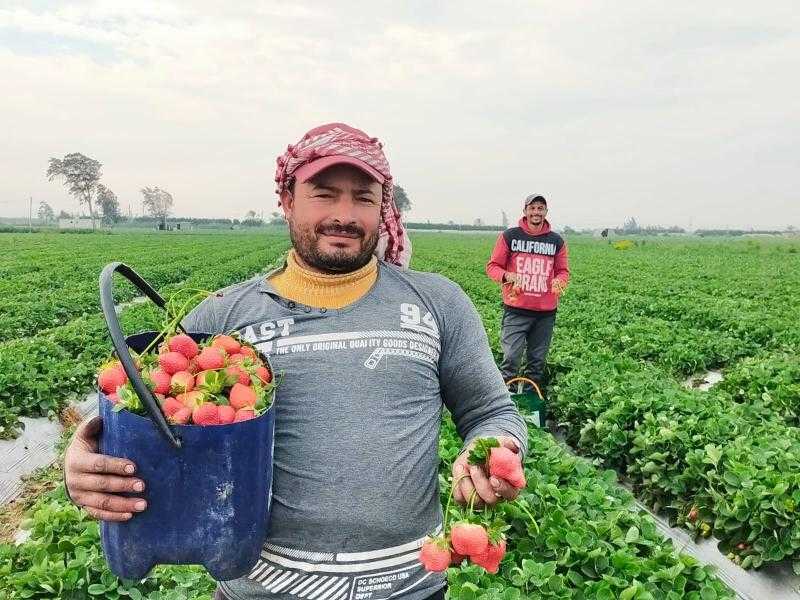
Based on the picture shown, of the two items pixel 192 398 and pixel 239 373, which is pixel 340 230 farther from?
pixel 192 398

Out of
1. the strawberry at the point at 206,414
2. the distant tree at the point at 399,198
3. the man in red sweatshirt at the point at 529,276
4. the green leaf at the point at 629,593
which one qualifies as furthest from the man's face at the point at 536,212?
the strawberry at the point at 206,414

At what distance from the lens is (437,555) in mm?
1426

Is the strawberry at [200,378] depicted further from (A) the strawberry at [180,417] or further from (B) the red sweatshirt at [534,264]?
(B) the red sweatshirt at [534,264]

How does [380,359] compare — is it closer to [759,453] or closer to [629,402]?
[759,453]

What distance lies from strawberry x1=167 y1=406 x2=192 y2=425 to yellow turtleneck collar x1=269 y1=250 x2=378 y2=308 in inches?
20.4

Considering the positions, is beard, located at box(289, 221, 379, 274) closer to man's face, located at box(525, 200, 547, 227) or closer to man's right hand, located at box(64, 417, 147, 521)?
man's right hand, located at box(64, 417, 147, 521)

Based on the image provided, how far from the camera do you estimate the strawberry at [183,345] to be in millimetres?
1530

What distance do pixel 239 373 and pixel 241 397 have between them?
61mm

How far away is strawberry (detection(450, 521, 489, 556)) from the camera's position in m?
1.41

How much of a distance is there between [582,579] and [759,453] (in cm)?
190

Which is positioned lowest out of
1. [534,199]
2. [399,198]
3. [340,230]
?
[340,230]

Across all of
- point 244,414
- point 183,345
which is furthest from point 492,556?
point 183,345

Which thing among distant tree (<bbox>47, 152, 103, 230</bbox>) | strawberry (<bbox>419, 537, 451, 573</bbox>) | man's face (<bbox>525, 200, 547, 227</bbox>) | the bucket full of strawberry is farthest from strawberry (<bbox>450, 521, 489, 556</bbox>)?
distant tree (<bbox>47, 152, 103, 230</bbox>)

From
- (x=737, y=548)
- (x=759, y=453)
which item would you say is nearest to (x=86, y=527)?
(x=737, y=548)
